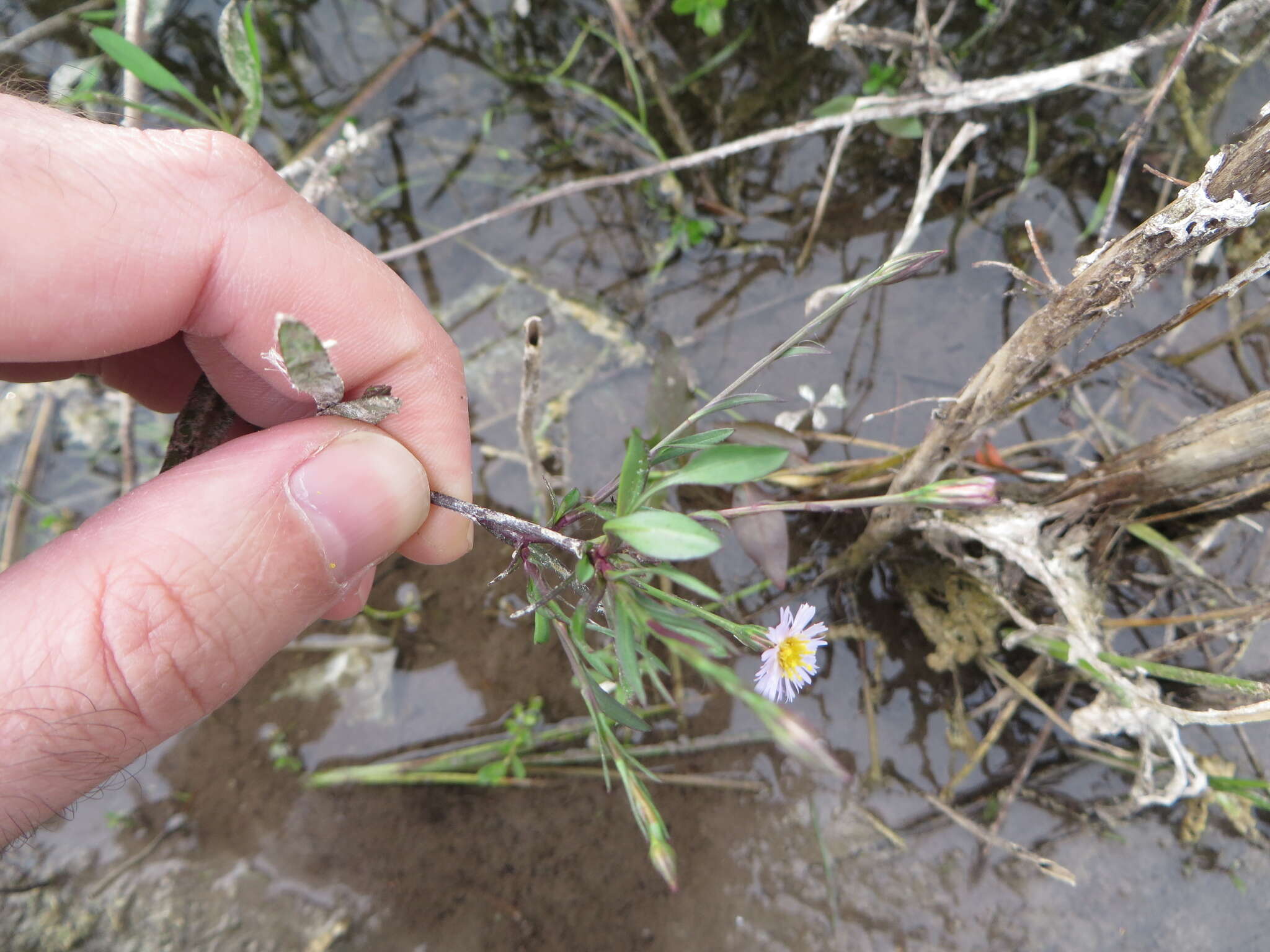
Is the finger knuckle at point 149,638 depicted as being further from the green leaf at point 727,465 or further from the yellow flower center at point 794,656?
the yellow flower center at point 794,656

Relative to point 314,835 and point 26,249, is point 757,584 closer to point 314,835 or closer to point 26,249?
point 314,835

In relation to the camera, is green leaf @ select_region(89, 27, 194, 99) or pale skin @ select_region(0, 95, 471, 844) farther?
green leaf @ select_region(89, 27, 194, 99)

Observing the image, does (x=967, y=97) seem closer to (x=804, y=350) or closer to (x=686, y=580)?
(x=804, y=350)

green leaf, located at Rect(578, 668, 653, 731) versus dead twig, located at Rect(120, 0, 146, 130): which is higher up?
dead twig, located at Rect(120, 0, 146, 130)

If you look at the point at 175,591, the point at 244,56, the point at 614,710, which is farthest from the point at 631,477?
the point at 244,56

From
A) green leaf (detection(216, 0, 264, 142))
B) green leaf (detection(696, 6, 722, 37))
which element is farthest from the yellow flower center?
green leaf (detection(216, 0, 264, 142))

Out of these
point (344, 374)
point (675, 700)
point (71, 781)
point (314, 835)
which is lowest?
point (675, 700)

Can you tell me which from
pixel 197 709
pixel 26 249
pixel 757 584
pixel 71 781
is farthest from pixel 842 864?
pixel 26 249

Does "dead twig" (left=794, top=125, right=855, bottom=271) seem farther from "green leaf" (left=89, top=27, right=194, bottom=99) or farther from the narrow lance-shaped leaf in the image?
"green leaf" (left=89, top=27, right=194, bottom=99)
